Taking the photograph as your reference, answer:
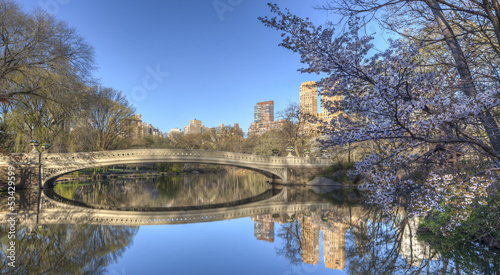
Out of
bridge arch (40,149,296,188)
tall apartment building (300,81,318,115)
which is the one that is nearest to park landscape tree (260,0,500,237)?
tall apartment building (300,81,318,115)

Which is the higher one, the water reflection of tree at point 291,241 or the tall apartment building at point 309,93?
the tall apartment building at point 309,93

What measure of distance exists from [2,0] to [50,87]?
3.33 m

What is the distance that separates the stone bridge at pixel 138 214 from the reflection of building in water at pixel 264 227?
2.41 feet

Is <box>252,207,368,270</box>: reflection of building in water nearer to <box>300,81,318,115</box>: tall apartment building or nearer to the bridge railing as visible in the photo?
<box>300,81,318,115</box>: tall apartment building

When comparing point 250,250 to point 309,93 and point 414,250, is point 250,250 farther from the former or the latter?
point 309,93

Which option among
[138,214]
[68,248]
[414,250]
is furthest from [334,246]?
[138,214]

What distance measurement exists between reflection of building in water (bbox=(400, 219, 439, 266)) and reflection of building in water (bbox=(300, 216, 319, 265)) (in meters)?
1.57

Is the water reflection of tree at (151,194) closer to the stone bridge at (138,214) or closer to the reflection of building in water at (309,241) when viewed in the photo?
the stone bridge at (138,214)

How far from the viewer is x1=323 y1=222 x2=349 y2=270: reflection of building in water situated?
16.0ft

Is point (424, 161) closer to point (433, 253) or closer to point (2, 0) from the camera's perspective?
point (433, 253)

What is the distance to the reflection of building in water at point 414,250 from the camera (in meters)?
4.83

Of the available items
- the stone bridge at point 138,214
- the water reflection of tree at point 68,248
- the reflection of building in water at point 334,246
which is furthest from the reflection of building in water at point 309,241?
the water reflection of tree at point 68,248

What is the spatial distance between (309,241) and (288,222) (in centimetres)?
212

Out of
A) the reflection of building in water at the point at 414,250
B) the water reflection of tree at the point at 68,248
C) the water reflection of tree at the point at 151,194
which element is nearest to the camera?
the water reflection of tree at the point at 68,248
